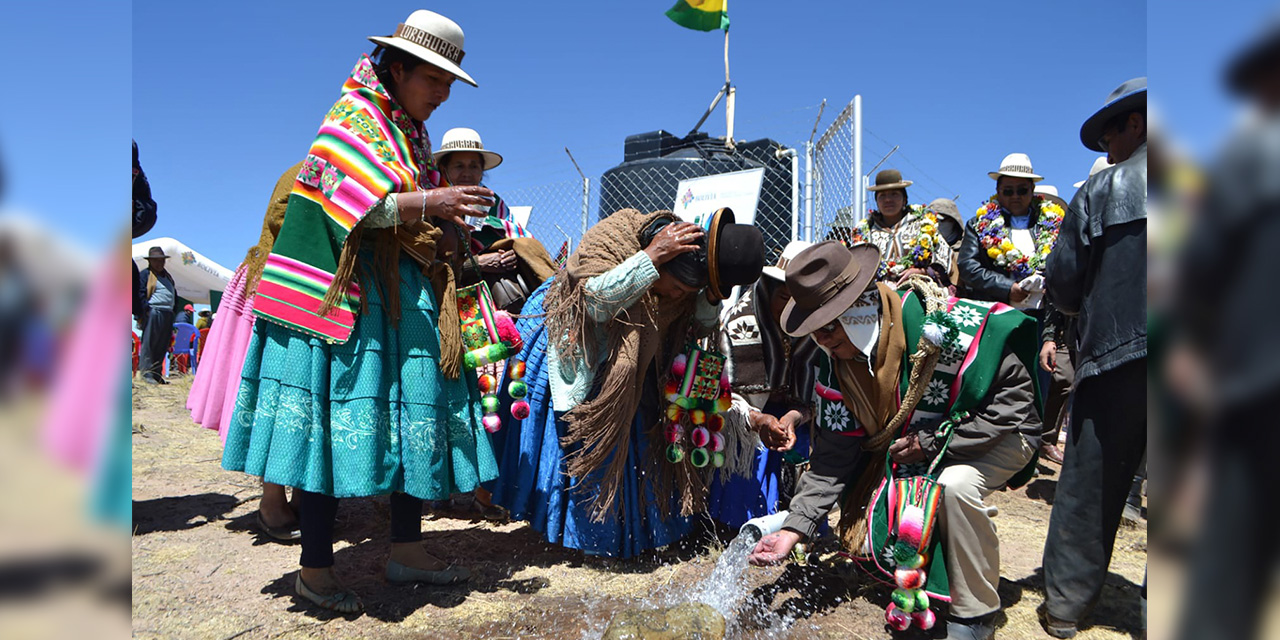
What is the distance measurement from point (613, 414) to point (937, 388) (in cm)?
134

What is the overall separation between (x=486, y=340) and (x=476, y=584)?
3.41 feet

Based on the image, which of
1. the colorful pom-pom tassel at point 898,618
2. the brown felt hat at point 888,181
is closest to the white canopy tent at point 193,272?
the brown felt hat at point 888,181

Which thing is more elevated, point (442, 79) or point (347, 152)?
point (442, 79)

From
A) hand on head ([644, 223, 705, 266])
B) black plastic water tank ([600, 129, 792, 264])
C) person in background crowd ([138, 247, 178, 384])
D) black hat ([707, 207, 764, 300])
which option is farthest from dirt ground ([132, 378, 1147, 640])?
person in background crowd ([138, 247, 178, 384])

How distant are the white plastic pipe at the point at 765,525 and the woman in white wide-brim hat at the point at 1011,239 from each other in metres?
2.78

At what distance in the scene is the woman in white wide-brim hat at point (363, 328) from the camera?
264cm

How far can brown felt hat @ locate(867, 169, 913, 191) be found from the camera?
222 inches

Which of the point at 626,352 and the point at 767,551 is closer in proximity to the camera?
the point at 767,551

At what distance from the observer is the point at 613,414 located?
3.25m

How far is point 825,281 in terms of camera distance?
9.18 feet

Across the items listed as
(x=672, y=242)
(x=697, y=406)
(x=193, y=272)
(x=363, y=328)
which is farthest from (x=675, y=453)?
(x=193, y=272)

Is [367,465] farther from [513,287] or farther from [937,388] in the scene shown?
[937,388]

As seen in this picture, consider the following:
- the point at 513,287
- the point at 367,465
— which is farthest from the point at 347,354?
the point at 513,287
